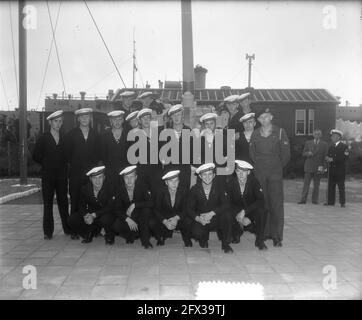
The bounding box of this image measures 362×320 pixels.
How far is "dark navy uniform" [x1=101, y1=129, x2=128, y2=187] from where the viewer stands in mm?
6277

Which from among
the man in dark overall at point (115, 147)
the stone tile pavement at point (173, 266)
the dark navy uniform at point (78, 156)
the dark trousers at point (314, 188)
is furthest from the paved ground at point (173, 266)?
the dark trousers at point (314, 188)

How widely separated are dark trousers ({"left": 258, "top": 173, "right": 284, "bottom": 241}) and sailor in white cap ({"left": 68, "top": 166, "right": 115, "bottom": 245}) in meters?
2.20

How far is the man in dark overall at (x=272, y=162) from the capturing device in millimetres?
5984

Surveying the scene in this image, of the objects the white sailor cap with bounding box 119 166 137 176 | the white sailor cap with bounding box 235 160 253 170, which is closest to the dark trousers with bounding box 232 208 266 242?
the white sailor cap with bounding box 235 160 253 170

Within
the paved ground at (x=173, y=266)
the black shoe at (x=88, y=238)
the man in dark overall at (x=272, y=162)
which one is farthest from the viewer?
the black shoe at (x=88, y=238)

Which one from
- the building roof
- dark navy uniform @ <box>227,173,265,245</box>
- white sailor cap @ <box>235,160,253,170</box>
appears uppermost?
the building roof

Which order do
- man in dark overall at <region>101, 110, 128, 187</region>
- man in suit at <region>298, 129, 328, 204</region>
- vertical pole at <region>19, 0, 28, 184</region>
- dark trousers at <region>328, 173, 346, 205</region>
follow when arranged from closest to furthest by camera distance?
man in dark overall at <region>101, 110, 128, 187</region>
dark trousers at <region>328, 173, 346, 205</region>
man in suit at <region>298, 129, 328, 204</region>
vertical pole at <region>19, 0, 28, 184</region>

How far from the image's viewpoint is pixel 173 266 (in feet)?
16.3

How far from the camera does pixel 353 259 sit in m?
5.26

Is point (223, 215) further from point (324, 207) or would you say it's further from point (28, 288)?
point (324, 207)

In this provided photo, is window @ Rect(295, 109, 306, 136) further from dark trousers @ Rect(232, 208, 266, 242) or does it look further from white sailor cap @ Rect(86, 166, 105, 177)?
white sailor cap @ Rect(86, 166, 105, 177)

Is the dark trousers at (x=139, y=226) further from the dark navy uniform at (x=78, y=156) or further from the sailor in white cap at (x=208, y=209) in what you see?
the dark navy uniform at (x=78, y=156)

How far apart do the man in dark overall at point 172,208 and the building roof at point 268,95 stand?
62.0ft

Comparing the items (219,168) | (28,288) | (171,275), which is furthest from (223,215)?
(28,288)
